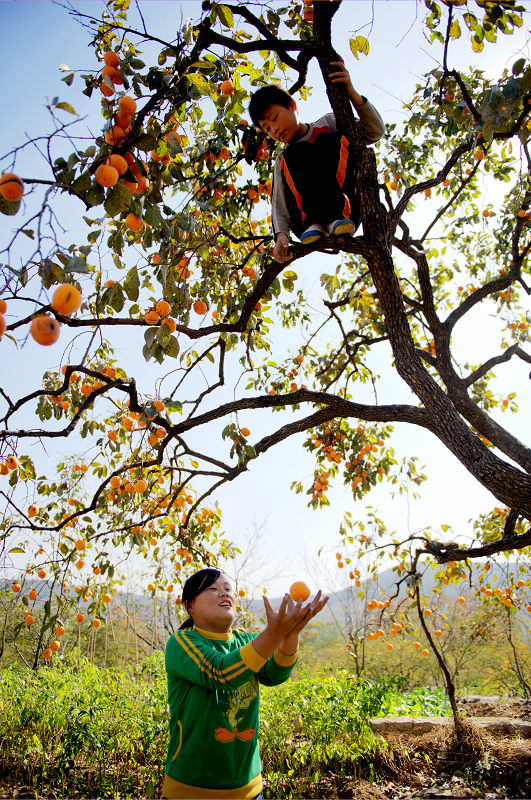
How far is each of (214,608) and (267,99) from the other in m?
1.76

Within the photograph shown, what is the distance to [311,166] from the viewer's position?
1.88m

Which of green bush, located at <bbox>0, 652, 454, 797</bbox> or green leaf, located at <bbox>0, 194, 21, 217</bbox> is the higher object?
green leaf, located at <bbox>0, 194, 21, 217</bbox>

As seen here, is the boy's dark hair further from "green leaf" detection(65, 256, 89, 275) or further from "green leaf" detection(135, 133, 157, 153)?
"green leaf" detection(65, 256, 89, 275)

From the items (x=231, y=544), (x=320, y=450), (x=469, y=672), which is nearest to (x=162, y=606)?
(x=231, y=544)

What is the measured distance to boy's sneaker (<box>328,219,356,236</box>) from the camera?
180cm

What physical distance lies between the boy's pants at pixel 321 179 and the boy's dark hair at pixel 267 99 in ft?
0.49

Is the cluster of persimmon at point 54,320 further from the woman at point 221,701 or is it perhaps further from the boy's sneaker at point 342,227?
the boy's sneaker at point 342,227

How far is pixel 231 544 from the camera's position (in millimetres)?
3709

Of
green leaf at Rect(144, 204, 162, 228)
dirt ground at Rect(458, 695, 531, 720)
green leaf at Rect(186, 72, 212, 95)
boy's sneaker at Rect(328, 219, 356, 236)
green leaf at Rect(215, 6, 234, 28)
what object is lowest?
dirt ground at Rect(458, 695, 531, 720)

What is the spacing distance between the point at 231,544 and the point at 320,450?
3.19 ft

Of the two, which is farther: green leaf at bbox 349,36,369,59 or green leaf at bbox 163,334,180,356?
green leaf at bbox 349,36,369,59

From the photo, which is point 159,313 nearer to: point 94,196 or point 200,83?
point 94,196

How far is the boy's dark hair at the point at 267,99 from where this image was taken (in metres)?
1.81

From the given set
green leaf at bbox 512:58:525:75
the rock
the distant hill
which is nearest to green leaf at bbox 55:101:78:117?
green leaf at bbox 512:58:525:75
